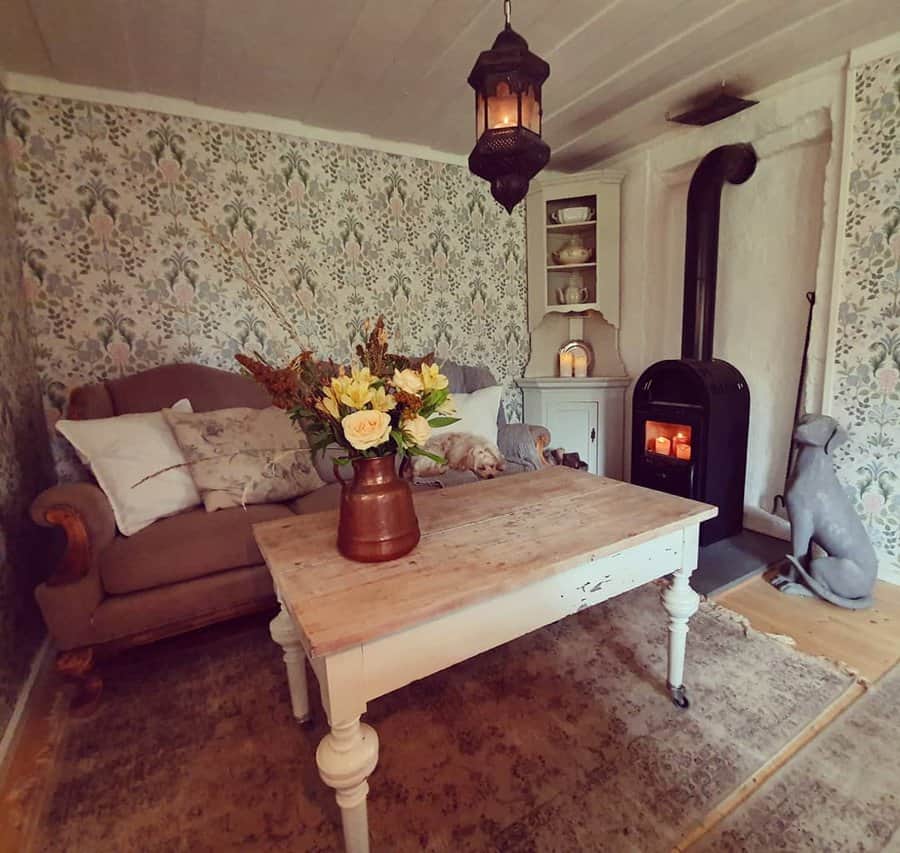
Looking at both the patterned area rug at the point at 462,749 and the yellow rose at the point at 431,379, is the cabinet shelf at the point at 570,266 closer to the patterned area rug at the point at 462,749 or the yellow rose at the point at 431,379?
the patterned area rug at the point at 462,749

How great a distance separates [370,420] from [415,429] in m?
0.12

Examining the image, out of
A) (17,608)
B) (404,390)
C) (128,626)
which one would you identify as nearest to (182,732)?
(128,626)

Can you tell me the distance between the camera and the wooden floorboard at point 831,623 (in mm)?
1637

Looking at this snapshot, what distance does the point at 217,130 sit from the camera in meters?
2.40

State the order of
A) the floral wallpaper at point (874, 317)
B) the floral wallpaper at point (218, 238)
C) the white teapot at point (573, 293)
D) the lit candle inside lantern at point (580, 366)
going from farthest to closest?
the lit candle inside lantern at point (580, 366)
the white teapot at point (573, 293)
the floral wallpaper at point (218, 238)
the floral wallpaper at point (874, 317)

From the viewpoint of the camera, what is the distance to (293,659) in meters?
1.34

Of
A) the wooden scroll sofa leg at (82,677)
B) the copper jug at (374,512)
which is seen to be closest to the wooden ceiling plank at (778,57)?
the copper jug at (374,512)

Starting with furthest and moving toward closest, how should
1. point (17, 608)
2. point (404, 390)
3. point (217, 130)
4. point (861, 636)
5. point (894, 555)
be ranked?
1. point (217, 130)
2. point (894, 555)
3. point (861, 636)
4. point (17, 608)
5. point (404, 390)

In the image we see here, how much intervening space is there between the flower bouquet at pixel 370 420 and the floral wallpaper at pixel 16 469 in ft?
4.09

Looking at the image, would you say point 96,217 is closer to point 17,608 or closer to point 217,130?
point 217,130

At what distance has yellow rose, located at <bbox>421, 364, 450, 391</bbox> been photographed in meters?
1.04

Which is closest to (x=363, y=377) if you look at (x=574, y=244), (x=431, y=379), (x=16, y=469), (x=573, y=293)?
(x=431, y=379)

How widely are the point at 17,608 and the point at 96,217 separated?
1722 millimetres

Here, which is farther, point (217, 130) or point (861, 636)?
point (217, 130)
